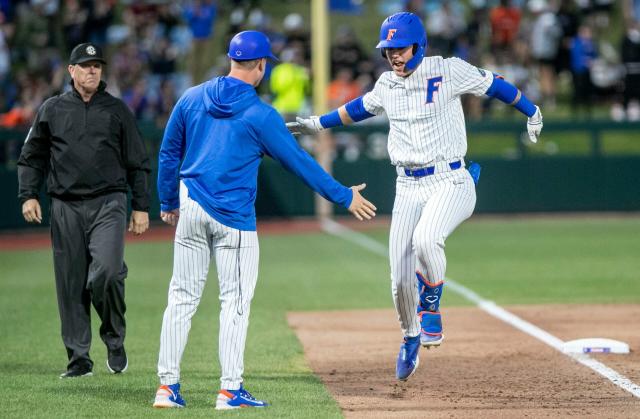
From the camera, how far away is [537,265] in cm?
1483

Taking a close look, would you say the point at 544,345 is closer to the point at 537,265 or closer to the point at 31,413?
the point at 31,413

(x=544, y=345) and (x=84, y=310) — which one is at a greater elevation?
(x=84, y=310)

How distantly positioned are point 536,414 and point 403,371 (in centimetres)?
134

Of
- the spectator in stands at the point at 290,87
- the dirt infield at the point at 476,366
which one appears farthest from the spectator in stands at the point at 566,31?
the dirt infield at the point at 476,366

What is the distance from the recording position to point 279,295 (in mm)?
12500

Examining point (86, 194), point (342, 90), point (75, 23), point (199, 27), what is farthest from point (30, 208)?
point (199, 27)

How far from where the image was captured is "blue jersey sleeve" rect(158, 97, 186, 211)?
22.0 feet

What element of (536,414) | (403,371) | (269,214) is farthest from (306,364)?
(269,214)

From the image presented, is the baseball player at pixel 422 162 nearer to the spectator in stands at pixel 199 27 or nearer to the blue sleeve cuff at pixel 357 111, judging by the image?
the blue sleeve cuff at pixel 357 111

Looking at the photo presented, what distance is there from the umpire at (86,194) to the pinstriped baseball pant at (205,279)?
1347 mm

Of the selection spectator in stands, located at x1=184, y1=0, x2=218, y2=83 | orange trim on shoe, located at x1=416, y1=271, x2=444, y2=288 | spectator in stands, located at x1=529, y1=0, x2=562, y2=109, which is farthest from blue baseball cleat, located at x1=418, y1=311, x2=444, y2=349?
spectator in stands, located at x1=529, y1=0, x2=562, y2=109

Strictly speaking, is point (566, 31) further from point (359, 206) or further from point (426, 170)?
point (359, 206)

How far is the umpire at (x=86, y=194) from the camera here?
7922mm

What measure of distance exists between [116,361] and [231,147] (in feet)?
7.10
